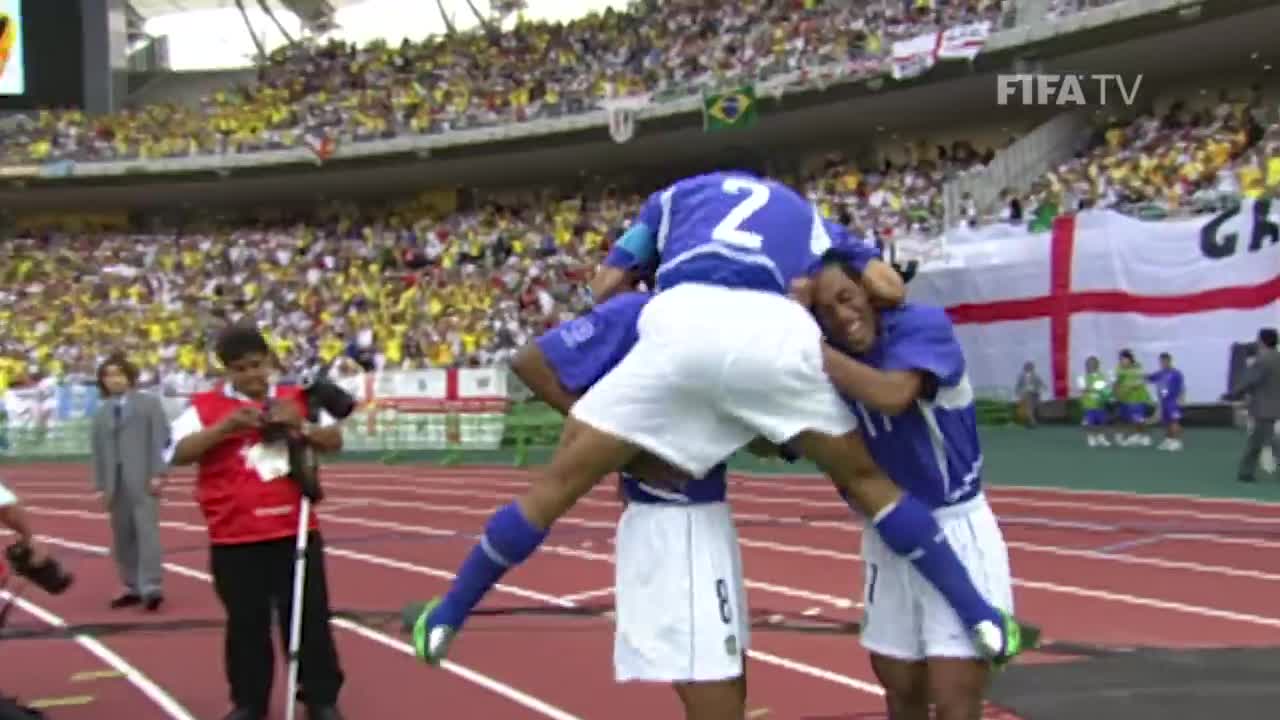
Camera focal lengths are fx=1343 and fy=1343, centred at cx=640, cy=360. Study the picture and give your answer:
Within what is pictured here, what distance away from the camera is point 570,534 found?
11.8m

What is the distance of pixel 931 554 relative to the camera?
3094 millimetres

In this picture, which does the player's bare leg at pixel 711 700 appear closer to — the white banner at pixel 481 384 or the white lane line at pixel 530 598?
the white lane line at pixel 530 598

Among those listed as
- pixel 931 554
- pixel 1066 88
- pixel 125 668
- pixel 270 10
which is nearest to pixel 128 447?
pixel 125 668

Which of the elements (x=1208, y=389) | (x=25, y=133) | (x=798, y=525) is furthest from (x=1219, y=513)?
(x=25, y=133)

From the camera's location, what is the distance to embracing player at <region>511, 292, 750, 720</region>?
299 centimetres

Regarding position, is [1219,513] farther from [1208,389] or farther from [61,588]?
[61,588]

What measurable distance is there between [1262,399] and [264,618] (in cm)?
1156

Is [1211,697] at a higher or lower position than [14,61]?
lower

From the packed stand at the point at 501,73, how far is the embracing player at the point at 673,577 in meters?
26.2

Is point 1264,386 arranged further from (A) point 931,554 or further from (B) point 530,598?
(A) point 931,554

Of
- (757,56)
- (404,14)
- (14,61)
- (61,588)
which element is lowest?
(61,588)

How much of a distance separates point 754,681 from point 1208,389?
51.1 feet

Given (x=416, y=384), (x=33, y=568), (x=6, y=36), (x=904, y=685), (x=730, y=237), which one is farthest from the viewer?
(x=416, y=384)

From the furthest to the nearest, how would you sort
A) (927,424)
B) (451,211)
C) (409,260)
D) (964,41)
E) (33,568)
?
(451,211)
(409,260)
(964,41)
(33,568)
(927,424)
